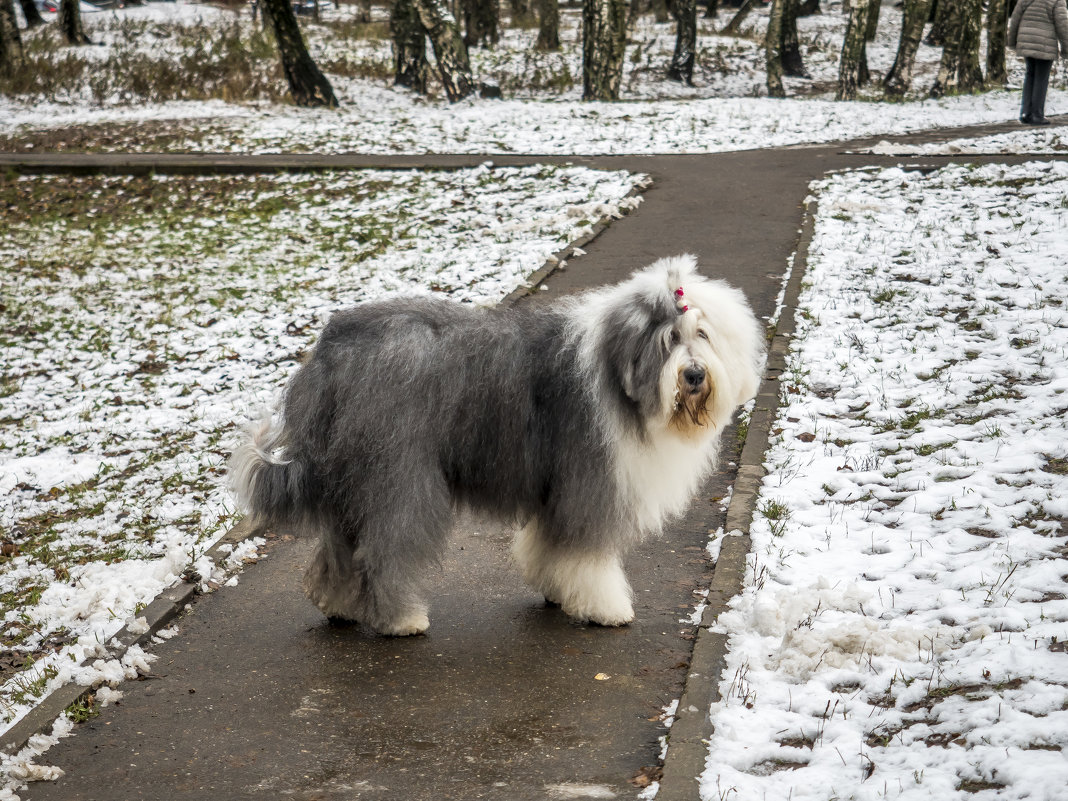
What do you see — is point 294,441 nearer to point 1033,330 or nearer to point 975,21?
point 1033,330

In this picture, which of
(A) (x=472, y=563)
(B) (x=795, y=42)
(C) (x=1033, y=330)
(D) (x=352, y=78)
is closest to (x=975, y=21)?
(B) (x=795, y=42)

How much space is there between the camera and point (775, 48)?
22641mm

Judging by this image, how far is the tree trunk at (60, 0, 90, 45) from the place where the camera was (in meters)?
28.0

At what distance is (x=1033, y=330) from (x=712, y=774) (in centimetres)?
533

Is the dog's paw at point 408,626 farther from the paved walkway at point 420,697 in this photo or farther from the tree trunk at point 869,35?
the tree trunk at point 869,35

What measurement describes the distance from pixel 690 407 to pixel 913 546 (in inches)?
70.0

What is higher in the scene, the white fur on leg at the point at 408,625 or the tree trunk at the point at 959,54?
the tree trunk at the point at 959,54

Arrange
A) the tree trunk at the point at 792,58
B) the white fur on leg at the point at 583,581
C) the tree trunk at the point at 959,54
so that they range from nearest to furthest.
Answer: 1. the white fur on leg at the point at 583,581
2. the tree trunk at the point at 959,54
3. the tree trunk at the point at 792,58

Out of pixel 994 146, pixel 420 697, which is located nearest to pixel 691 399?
pixel 420 697

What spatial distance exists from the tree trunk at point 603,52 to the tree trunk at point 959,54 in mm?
6120

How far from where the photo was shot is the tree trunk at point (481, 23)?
29234mm

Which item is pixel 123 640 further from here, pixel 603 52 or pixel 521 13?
pixel 521 13

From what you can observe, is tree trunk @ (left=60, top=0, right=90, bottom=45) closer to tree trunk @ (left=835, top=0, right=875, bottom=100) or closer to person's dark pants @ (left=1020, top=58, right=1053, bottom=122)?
tree trunk @ (left=835, top=0, right=875, bottom=100)

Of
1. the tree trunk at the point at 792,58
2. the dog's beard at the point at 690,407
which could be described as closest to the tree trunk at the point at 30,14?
the tree trunk at the point at 792,58
